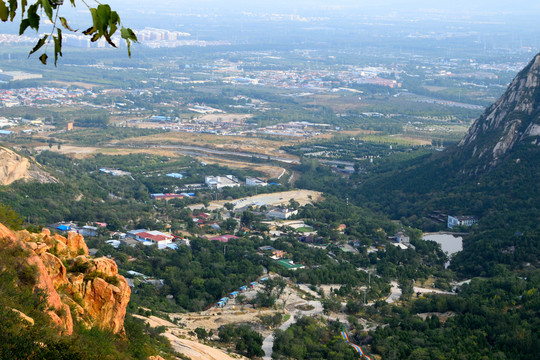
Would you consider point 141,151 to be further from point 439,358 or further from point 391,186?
point 439,358

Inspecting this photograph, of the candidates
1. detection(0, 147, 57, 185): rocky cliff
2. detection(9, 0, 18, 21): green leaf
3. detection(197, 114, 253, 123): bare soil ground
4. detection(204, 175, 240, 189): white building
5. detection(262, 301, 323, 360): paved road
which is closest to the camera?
detection(9, 0, 18, 21): green leaf

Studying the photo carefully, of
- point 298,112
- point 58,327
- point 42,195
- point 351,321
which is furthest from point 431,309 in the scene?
point 298,112

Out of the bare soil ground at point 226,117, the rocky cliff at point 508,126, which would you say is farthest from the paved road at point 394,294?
the bare soil ground at point 226,117

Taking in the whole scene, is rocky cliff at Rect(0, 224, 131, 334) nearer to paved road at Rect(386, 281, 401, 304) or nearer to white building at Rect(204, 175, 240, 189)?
paved road at Rect(386, 281, 401, 304)

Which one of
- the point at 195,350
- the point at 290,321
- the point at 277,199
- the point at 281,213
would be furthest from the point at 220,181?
the point at 195,350

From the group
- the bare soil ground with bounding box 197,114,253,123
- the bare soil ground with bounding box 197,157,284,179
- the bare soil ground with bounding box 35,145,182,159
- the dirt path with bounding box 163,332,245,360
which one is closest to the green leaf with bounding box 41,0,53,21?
the dirt path with bounding box 163,332,245,360

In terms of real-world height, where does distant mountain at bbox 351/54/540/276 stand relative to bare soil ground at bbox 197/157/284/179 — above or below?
above
